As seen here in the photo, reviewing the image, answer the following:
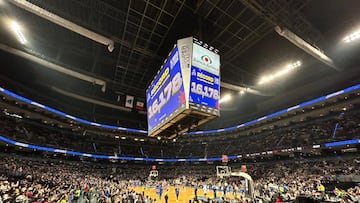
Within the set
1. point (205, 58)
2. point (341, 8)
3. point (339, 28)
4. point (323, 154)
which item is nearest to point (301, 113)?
point (323, 154)

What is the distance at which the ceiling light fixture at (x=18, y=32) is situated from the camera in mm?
12820

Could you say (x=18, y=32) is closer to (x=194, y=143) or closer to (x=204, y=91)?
(x=204, y=91)

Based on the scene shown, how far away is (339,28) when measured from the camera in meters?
13.1

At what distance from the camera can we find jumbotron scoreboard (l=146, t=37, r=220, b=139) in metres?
6.11

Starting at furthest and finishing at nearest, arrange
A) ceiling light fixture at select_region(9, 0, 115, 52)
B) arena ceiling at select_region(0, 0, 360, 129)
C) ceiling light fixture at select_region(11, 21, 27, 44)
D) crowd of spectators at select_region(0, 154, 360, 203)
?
ceiling light fixture at select_region(11, 21, 27, 44), crowd of spectators at select_region(0, 154, 360, 203), arena ceiling at select_region(0, 0, 360, 129), ceiling light fixture at select_region(9, 0, 115, 52)

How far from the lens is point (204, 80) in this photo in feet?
21.9

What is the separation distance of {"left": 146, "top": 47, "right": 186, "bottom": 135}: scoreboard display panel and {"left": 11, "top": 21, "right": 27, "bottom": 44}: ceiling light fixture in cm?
1179

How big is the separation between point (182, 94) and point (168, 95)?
1.36 meters

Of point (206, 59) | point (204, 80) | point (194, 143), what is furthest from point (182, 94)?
point (194, 143)

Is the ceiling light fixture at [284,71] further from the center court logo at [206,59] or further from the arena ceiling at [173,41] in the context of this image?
the center court logo at [206,59]

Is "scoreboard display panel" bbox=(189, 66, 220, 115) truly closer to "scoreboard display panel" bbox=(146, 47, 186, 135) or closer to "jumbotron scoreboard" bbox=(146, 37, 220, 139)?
"jumbotron scoreboard" bbox=(146, 37, 220, 139)

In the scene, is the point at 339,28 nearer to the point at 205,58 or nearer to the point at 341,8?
the point at 341,8

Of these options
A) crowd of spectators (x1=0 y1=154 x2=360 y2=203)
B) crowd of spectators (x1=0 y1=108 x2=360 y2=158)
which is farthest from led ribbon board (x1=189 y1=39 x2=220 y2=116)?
crowd of spectators (x1=0 y1=108 x2=360 y2=158)

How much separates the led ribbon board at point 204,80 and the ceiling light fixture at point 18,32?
1400 cm
